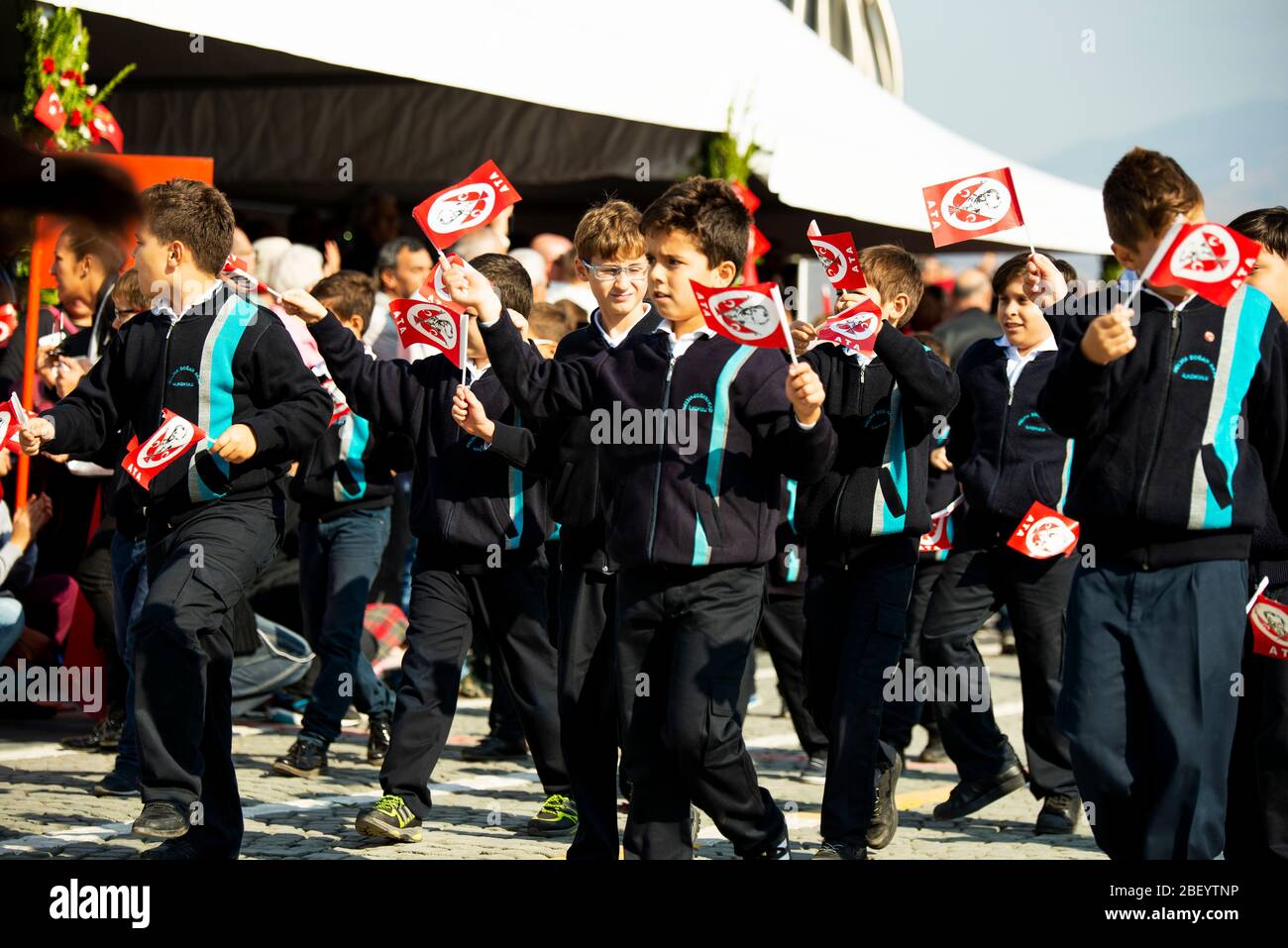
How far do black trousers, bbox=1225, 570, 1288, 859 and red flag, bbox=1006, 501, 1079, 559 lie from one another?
1.55 meters

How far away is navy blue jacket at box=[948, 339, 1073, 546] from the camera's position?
696cm

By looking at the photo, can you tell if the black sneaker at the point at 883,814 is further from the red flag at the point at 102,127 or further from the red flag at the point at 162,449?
the red flag at the point at 102,127

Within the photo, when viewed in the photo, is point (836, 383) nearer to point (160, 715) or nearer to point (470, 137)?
point (160, 715)

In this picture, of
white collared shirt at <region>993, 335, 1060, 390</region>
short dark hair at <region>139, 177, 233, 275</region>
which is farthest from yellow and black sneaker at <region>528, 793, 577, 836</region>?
white collared shirt at <region>993, 335, 1060, 390</region>

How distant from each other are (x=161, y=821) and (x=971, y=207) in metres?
3.43

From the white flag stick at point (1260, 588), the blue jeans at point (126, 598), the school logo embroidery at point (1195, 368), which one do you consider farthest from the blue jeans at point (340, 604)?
the school logo embroidery at point (1195, 368)

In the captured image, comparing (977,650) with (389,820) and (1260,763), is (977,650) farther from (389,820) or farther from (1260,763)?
(389,820)

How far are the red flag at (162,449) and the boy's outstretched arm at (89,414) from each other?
1.54ft

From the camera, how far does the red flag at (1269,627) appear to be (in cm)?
491

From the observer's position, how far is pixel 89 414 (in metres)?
5.89

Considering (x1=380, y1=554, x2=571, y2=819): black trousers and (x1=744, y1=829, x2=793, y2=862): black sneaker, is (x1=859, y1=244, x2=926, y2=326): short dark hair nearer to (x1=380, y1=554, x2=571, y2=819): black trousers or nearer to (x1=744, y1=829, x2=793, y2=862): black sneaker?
(x1=380, y1=554, x2=571, y2=819): black trousers

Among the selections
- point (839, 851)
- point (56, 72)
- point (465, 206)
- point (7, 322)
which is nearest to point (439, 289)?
point (465, 206)

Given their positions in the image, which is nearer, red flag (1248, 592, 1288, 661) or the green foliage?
red flag (1248, 592, 1288, 661)
